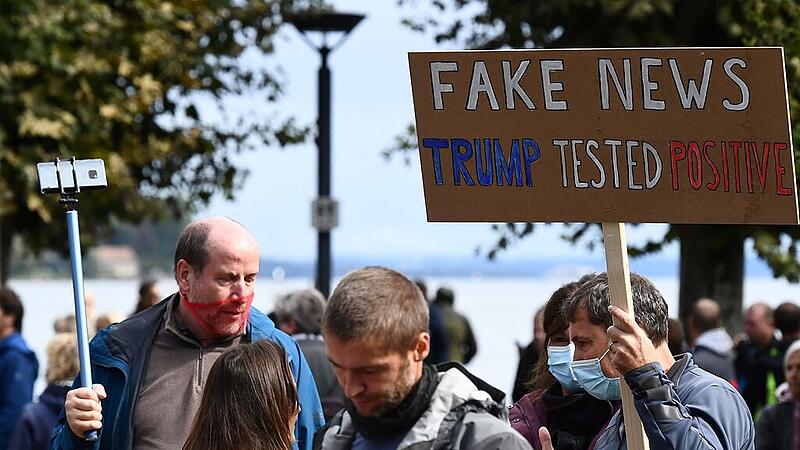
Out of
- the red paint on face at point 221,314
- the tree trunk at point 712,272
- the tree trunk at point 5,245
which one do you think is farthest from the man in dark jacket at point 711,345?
the tree trunk at point 5,245

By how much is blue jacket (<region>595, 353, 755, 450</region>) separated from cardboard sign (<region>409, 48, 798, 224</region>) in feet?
1.67

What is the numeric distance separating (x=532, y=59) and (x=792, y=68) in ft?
15.3

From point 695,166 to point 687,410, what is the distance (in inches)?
29.7

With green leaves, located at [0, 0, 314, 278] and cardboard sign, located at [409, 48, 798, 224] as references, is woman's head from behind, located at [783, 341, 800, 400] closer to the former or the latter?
cardboard sign, located at [409, 48, 798, 224]


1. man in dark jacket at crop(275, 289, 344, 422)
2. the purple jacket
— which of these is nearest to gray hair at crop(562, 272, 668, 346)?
the purple jacket

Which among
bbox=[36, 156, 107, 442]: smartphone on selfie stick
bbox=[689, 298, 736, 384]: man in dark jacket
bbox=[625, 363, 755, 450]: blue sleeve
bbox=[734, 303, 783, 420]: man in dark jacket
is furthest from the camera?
bbox=[734, 303, 783, 420]: man in dark jacket

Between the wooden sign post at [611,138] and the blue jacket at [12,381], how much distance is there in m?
5.10

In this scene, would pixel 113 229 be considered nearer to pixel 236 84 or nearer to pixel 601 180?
pixel 236 84

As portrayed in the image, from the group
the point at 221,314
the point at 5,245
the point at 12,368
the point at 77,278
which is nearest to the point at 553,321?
the point at 221,314

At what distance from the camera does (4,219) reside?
1758 centimetres

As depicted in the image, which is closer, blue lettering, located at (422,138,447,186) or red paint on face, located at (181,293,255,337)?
blue lettering, located at (422,138,447,186)

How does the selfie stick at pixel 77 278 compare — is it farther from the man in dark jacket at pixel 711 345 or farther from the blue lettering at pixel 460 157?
the man in dark jacket at pixel 711 345

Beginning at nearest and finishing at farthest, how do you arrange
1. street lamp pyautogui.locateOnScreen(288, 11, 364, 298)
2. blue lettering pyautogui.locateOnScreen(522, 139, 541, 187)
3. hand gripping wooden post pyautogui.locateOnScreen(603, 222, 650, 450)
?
hand gripping wooden post pyautogui.locateOnScreen(603, 222, 650, 450) → blue lettering pyautogui.locateOnScreen(522, 139, 541, 187) → street lamp pyautogui.locateOnScreen(288, 11, 364, 298)

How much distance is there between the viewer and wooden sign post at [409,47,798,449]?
4.89m
